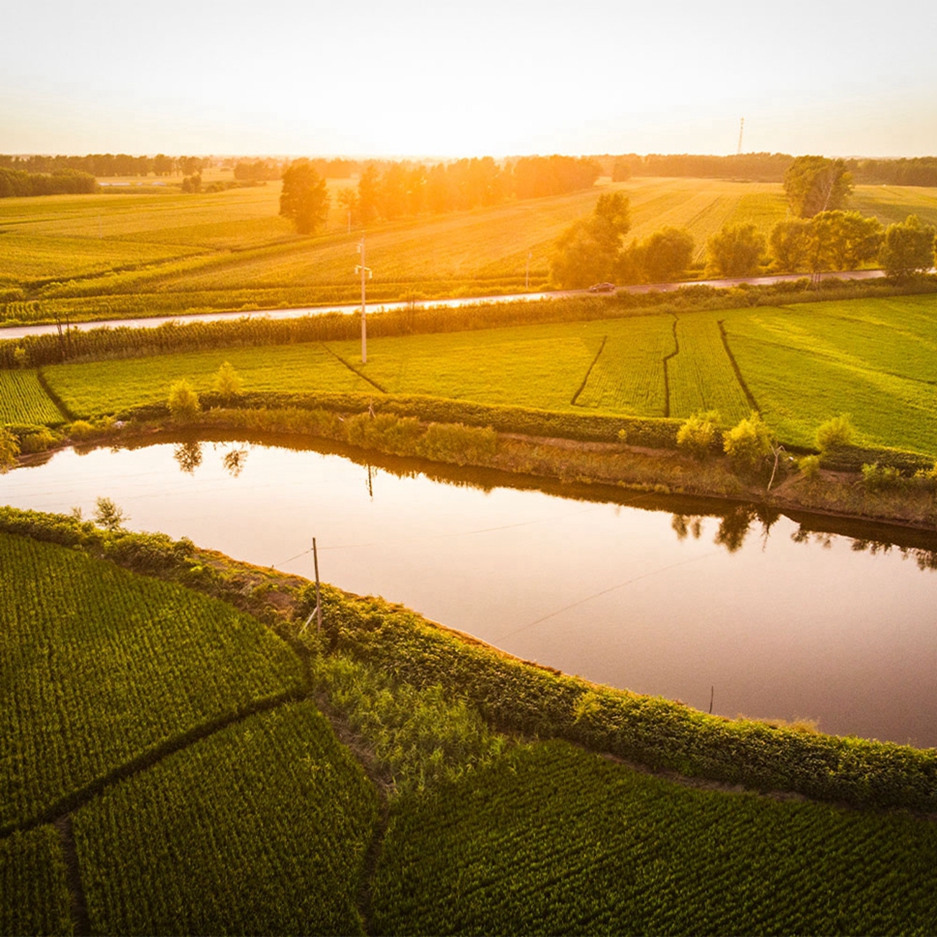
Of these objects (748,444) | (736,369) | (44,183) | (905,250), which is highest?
(44,183)

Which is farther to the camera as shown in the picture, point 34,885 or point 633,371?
A: point 633,371

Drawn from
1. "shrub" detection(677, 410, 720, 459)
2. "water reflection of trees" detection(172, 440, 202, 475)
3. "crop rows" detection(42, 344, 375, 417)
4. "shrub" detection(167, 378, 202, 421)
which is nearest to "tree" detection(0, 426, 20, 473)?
"crop rows" detection(42, 344, 375, 417)

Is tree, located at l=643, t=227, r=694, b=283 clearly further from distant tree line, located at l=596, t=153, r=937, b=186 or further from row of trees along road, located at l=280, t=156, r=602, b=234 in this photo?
distant tree line, located at l=596, t=153, r=937, b=186

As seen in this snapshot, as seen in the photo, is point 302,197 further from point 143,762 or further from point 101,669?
point 143,762

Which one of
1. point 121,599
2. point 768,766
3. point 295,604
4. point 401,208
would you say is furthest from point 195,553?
point 401,208

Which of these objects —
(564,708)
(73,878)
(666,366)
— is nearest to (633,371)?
(666,366)

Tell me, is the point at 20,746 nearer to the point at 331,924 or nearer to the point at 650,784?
the point at 331,924
